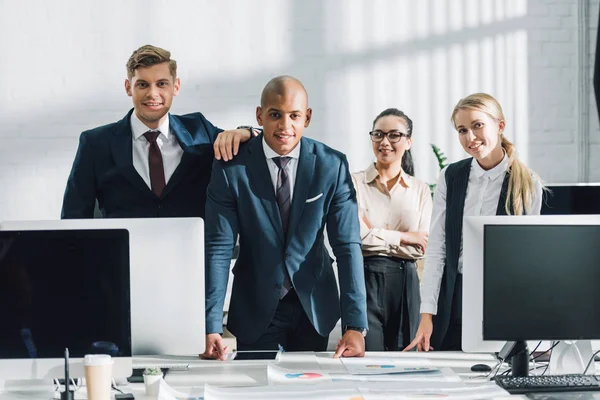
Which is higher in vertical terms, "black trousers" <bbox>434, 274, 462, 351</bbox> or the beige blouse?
the beige blouse

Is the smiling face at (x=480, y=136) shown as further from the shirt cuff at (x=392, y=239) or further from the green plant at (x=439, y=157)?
the green plant at (x=439, y=157)

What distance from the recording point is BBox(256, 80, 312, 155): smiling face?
237cm

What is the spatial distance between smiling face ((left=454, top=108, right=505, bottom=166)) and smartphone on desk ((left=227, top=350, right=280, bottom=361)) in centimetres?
91

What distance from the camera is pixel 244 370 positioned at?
2.21m

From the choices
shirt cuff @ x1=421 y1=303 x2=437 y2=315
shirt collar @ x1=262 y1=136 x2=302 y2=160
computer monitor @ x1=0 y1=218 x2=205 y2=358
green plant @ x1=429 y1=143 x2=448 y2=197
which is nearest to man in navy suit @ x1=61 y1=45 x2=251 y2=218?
shirt collar @ x1=262 y1=136 x2=302 y2=160

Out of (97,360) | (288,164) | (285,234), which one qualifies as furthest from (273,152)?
(97,360)

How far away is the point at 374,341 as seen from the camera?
3.23 m

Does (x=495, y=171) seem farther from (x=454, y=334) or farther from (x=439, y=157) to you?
(x=439, y=157)

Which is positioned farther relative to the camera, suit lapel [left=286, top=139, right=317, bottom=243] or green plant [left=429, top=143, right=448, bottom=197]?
green plant [left=429, top=143, right=448, bottom=197]

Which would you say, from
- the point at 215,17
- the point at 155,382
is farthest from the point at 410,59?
the point at 155,382

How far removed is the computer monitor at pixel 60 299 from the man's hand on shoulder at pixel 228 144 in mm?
668

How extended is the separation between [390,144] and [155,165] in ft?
3.92

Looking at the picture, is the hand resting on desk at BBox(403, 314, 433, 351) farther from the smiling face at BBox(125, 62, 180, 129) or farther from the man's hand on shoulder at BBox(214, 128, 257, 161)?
the smiling face at BBox(125, 62, 180, 129)

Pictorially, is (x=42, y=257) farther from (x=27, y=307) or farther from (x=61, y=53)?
(x=61, y=53)
